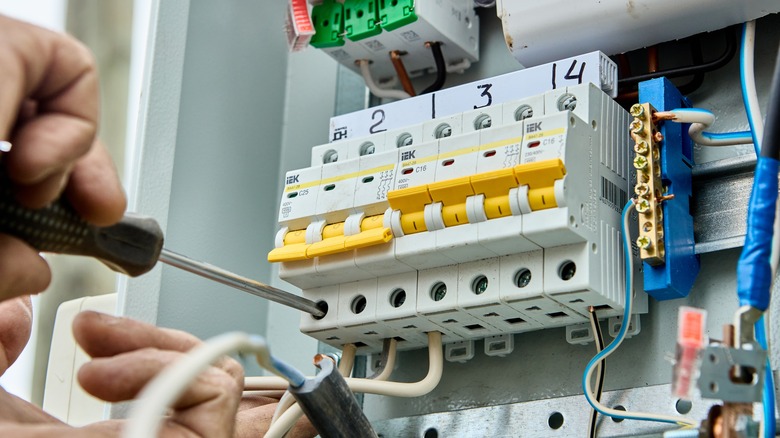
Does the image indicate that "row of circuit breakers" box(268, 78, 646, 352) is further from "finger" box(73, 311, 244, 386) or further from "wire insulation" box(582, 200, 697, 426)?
"finger" box(73, 311, 244, 386)

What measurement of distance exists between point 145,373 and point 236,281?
42 cm

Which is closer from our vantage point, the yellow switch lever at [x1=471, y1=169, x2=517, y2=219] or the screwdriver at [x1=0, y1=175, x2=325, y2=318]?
the screwdriver at [x1=0, y1=175, x2=325, y2=318]

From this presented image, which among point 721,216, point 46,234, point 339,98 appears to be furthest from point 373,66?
point 46,234

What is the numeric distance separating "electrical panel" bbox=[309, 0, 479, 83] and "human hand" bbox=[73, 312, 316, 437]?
762 millimetres

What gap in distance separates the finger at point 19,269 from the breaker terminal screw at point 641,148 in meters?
0.76

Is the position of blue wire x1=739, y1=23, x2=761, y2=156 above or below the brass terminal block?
above

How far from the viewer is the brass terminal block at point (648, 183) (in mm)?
1333

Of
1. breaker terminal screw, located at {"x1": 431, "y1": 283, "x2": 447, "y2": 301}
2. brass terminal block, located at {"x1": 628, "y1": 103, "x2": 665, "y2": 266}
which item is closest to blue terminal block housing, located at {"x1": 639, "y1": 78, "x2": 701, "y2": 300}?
brass terminal block, located at {"x1": 628, "y1": 103, "x2": 665, "y2": 266}

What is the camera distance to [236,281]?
1.37 metres

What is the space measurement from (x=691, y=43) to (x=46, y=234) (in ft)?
3.13

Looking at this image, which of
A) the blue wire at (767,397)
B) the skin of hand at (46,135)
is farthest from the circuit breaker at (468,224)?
the skin of hand at (46,135)

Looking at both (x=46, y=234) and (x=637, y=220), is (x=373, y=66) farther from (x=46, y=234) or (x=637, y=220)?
(x=46, y=234)

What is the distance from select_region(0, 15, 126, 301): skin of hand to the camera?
0.80m

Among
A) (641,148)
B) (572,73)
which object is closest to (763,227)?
(641,148)
